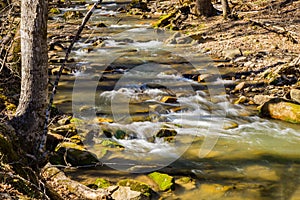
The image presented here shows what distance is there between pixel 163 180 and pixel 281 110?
13.9 feet

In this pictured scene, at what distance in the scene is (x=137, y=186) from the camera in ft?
19.5

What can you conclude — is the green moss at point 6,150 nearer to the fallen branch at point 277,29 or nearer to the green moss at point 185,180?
the green moss at point 185,180

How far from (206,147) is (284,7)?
510 inches

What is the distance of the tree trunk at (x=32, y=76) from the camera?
14.4 ft

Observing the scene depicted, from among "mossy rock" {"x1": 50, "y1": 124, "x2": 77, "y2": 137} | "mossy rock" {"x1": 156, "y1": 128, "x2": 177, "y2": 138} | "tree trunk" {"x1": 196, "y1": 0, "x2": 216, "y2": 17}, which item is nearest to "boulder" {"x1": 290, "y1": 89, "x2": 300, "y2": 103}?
"mossy rock" {"x1": 156, "y1": 128, "x2": 177, "y2": 138}

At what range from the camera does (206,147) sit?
790cm

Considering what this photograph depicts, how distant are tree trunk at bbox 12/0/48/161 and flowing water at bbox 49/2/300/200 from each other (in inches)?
57.3

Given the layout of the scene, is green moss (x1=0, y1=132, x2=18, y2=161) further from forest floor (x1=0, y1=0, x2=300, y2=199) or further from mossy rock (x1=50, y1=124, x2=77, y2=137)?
mossy rock (x1=50, y1=124, x2=77, y2=137)

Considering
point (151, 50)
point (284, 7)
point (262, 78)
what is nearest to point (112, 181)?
point (262, 78)

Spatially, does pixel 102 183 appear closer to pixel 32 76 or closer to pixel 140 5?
pixel 32 76

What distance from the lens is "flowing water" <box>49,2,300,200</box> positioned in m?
6.58

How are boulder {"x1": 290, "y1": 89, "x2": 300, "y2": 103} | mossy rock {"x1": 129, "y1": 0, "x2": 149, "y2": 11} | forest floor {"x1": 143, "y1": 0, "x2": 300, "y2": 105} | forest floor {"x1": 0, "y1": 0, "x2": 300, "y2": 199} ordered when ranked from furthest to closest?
mossy rock {"x1": 129, "y1": 0, "x2": 149, "y2": 11} < forest floor {"x1": 143, "y1": 0, "x2": 300, "y2": 105} < forest floor {"x1": 0, "y1": 0, "x2": 300, "y2": 199} < boulder {"x1": 290, "y1": 89, "x2": 300, "y2": 103}

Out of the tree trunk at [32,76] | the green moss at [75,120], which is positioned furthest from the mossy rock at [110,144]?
the tree trunk at [32,76]

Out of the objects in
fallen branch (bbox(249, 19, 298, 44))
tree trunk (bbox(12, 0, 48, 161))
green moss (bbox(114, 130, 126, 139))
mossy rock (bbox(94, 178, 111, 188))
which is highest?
tree trunk (bbox(12, 0, 48, 161))
